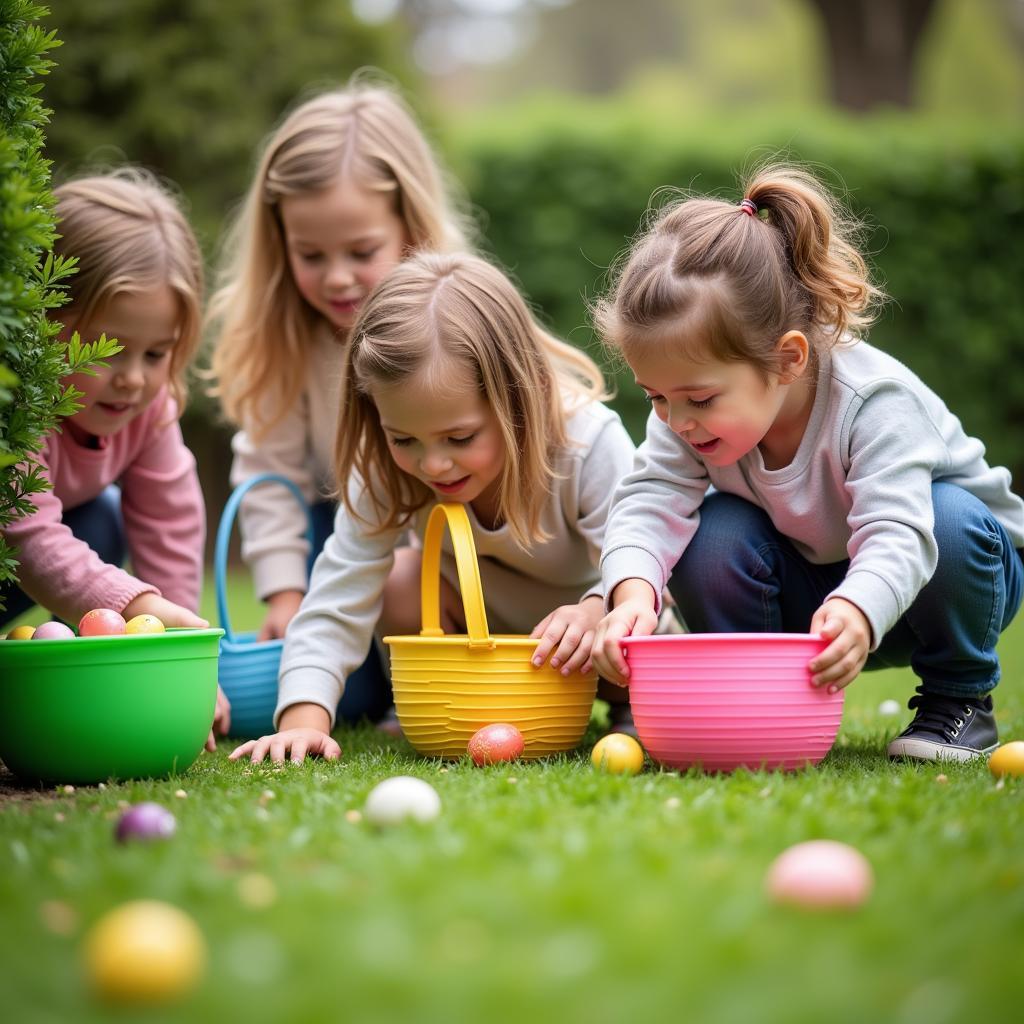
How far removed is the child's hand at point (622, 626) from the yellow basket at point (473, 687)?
0.16m

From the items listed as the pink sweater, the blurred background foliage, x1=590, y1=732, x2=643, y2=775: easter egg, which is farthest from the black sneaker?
the blurred background foliage

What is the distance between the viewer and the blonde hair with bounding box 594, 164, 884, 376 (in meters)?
2.54

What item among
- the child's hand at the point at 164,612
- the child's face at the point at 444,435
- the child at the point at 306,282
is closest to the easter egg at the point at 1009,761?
the child's face at the point at 444,435

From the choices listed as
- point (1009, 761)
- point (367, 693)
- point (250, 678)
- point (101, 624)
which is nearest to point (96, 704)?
point (101, 624)

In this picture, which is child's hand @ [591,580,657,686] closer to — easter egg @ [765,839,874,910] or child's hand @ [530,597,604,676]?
child's hand @ [530,597,604,676]

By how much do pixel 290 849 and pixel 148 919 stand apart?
1.60 ft

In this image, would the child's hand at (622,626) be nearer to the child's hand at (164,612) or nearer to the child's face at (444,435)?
the child's face at (444,435)

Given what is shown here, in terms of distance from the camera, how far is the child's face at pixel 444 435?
9.32 feet

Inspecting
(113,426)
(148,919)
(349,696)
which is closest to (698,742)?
(148,919)

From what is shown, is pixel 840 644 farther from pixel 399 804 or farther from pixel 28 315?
pixel 28 315

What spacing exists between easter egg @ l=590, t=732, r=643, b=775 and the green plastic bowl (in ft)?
2.83

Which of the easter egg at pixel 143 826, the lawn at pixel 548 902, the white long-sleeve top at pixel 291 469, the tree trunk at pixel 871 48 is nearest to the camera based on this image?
the lawn at pixel 548 902

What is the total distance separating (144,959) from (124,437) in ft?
8.21

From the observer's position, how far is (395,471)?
3.13 m
